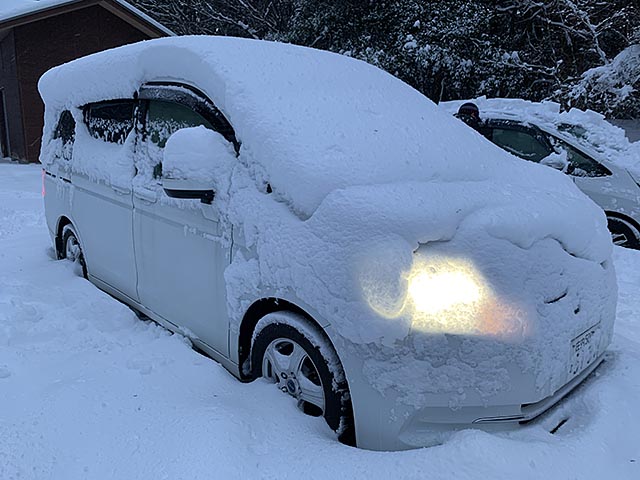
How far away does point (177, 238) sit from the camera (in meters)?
2.99

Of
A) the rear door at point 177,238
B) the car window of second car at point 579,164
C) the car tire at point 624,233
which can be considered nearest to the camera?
the rear door at point 177,238

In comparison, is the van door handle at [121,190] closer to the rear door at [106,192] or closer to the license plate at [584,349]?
the rear door at [106,192]

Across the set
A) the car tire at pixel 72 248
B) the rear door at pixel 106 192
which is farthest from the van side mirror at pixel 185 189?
the car tire at pixel 72 248

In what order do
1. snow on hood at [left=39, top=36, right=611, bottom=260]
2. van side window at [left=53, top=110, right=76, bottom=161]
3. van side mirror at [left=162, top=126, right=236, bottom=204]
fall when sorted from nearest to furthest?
snow on hood at [left=39, top=36, right=611, bottom=260]
van side mirror at [left=162, top=126, right=236, bottom=204]
van side window at [left=53, top=110, right=76, bottom=161]

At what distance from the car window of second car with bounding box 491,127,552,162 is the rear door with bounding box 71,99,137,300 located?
4.64m

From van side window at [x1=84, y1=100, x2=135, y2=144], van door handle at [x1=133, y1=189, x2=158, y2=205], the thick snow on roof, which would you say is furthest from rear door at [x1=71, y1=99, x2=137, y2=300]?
the thick snow on roof

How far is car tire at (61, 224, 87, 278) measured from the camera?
442cm

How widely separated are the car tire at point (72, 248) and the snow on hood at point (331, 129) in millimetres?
1605

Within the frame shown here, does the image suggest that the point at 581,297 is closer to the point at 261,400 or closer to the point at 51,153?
the point at 261,400

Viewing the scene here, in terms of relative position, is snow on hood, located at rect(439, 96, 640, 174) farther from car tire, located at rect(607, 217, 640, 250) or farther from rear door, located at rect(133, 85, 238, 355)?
rear door, located at rect(133, 85, 238, 355)

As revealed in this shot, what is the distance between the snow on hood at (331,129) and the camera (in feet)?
7.80

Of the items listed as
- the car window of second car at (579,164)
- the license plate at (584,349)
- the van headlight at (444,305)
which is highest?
the car window of second car at (579,164)

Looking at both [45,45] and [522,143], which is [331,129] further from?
[45,45]

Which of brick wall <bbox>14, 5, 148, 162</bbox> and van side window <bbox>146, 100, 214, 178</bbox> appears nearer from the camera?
van side window <bbox>146, 100, 214, 178</bbox>
